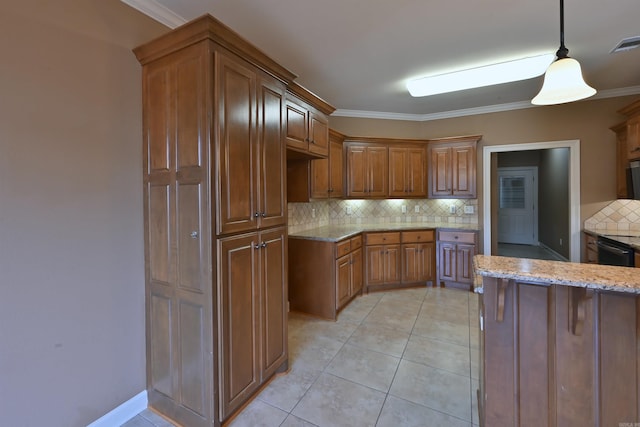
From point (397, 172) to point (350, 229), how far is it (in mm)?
1285

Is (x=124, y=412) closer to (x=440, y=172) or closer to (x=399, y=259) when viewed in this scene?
(x=399, y=259)

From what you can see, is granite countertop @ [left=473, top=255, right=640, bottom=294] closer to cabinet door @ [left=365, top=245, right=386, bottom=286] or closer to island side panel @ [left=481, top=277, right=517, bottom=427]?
island side panel @ [left=481, top=277, right=517, bottom=427]

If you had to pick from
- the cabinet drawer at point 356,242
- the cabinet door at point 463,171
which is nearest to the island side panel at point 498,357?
the cabinet drawer at point 356,242

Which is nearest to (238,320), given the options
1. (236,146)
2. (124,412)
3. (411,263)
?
(124,412)

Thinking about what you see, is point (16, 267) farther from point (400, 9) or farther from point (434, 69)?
point (434, 69)

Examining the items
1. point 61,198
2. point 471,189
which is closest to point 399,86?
point 471,189

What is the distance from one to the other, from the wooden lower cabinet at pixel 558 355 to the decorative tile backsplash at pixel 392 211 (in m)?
2.90

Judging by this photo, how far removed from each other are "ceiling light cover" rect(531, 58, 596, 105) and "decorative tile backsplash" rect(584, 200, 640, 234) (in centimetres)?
303

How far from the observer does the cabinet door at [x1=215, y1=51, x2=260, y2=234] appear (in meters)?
1.56

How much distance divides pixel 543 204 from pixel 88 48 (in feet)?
30.7

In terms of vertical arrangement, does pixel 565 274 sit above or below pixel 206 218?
below

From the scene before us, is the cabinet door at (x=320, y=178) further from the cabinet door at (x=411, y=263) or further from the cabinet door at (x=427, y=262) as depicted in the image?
the cabinet door at (x=427, y=262)

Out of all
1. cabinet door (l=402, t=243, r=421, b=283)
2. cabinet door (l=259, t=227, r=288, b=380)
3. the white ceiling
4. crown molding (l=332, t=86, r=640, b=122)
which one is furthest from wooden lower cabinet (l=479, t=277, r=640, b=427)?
crown molding (l=332, t=86, r=640, b=122)

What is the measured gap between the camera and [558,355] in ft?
4.17
